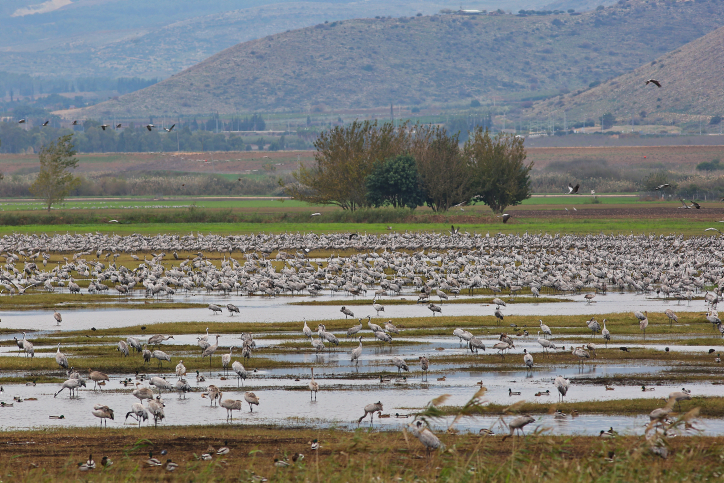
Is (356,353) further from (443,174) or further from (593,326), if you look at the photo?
(443,174)

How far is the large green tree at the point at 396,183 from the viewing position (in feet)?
290

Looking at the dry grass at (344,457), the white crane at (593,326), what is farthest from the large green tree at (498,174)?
the dry grass at (344,457)

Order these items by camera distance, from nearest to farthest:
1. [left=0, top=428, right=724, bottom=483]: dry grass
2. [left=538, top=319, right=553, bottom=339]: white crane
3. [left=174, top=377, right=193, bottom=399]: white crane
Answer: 1. [left=0, top=428, right=724, bottom=483]: dry grass
2. [left=174, top=377, right=193, bottom=399]: white crane
3. [left=538, top=319, right=553, bottom=339]: white crane

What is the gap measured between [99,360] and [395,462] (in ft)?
43.4

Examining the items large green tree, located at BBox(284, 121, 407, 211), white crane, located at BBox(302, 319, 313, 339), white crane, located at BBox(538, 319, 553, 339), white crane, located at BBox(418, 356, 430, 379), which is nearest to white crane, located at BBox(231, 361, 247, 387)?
white crane, located at BBox(418, 356, 430, 379)

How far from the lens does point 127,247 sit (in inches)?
2566

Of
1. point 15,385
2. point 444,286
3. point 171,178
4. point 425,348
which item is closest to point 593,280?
point 444,286

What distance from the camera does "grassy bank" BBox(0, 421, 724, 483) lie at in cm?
1291

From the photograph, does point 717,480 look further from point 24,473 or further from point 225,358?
point 225,358

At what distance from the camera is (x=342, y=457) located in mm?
15773

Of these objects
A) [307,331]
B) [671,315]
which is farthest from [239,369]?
[671,315]

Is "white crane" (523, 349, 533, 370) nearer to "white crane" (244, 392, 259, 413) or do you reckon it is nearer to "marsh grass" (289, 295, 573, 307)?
"white crane" (244, 392, 259, 413)

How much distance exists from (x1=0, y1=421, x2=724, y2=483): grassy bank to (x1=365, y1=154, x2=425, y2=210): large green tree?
7052 centimetres

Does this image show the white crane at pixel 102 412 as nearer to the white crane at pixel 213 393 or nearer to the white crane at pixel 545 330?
the white crane at pixel 213 393
